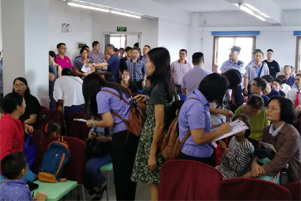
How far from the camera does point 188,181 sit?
2418 mm

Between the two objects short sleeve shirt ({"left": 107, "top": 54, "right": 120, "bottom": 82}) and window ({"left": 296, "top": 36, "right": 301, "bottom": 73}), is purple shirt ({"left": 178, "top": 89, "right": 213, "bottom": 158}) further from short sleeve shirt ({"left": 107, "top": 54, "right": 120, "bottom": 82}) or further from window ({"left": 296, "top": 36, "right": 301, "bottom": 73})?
window ({"left": 296, "top": 36, "right": 301, "bottom": 73})

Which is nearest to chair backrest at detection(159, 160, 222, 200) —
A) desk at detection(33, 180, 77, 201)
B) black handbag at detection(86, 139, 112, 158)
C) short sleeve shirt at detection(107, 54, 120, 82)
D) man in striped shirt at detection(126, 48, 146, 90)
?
desk at detection(33, 180, 77, 201)

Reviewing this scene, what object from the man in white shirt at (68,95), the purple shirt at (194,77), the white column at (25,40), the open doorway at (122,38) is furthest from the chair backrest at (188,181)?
the open doorway at (122,38)

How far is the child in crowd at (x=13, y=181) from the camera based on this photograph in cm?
240

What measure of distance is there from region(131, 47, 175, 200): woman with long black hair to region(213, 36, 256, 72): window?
34.3ft

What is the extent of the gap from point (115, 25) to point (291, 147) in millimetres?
9807

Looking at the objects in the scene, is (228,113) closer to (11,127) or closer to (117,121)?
(117,121)

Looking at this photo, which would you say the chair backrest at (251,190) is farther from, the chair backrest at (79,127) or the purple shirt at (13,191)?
the chair backrest at (79,127)

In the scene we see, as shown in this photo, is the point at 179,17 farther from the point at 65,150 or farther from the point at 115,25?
the point at 65,150

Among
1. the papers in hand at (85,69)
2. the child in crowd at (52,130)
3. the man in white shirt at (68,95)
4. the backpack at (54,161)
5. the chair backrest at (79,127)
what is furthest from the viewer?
the papers in hand at (85,69)

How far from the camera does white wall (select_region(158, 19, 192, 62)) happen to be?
Answer: 10.9 metres

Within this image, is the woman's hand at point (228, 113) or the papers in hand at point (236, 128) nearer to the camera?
the papers in hand at point (236, 128)

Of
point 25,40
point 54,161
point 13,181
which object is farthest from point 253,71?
point 13,181

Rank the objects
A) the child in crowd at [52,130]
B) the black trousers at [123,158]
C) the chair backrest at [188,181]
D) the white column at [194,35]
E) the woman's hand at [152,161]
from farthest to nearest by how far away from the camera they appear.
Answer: the white column at [194,35], the child in crowd at [52,130], the black trousers at [123,158], the woman's hand at [152,161], the chair backrest at [188,181]
